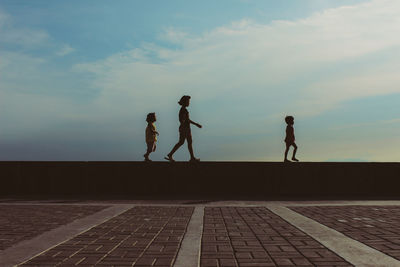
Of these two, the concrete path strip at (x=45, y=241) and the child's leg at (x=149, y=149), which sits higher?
the child's leg at (x=149, y=149)

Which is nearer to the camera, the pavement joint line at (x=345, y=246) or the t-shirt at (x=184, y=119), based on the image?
the pavement joint line at (x=345, y=246)

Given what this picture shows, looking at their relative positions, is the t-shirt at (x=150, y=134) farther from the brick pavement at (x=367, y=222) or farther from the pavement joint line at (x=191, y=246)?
the pavement joint line at (x=191, y=246)

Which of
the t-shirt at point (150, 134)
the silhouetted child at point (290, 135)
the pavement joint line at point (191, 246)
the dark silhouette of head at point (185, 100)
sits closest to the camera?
the pavement joint line at point (191, 246)

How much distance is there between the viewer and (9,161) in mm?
13250

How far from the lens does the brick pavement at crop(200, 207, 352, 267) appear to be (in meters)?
4.30

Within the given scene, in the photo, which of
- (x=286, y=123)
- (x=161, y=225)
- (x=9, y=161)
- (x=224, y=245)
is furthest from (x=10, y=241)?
(x=286, y=123)

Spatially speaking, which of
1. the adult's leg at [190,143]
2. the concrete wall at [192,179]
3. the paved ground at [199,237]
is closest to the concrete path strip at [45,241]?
the paved ground at [199,237]

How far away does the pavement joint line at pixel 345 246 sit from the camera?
4.30 m

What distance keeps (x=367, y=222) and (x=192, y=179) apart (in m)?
6.59

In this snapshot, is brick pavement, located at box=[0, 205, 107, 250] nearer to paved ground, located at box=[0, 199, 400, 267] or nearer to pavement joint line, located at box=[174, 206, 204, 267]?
paved ground, located at box=[0, 199, 400, 267]

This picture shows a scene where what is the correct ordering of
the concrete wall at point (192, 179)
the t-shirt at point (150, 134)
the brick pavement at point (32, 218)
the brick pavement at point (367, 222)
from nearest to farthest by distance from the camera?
the brick pavement at point (367, 222), the brick pavement at point (32, 218), the concrete wall at point (192, 179), the t-shirt at point (150, 134)

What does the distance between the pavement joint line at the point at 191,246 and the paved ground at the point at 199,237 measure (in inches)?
0.4

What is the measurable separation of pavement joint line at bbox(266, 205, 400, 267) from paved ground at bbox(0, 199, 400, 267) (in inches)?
0.4

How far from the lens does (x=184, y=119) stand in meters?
12.8
